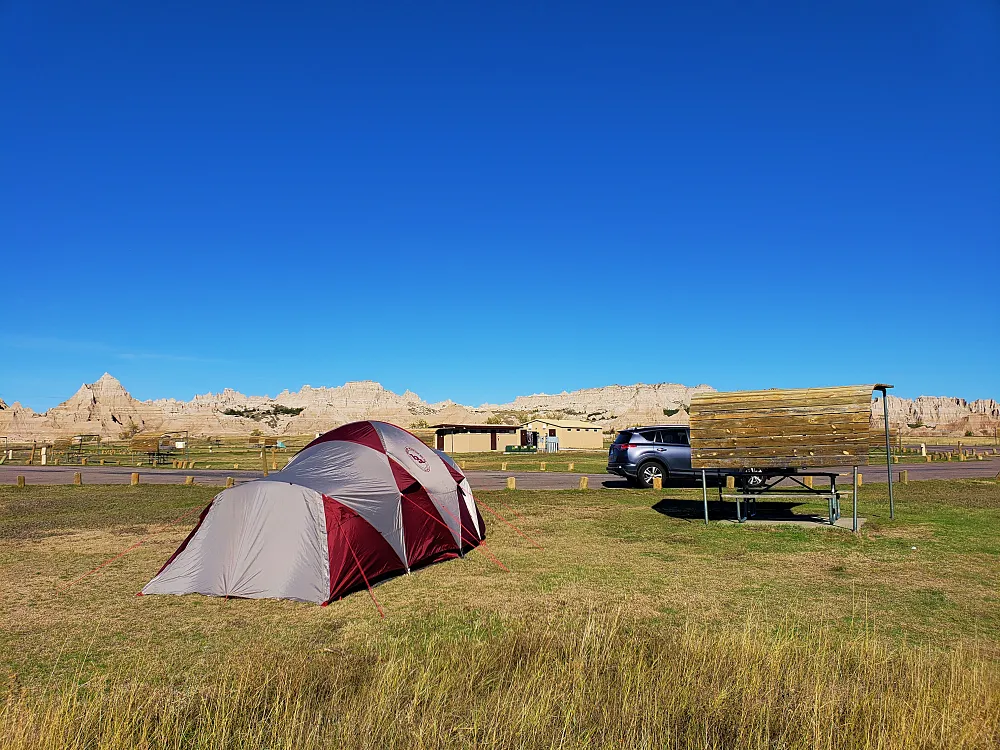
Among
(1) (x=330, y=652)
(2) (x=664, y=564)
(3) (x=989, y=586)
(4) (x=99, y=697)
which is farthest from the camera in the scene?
(2) (x=664, y=564)

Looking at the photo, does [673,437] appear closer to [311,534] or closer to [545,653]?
[311,534]

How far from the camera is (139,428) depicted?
114938 mm

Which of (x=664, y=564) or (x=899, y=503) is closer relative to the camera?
(x=664, y=564)

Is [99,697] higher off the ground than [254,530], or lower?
lower

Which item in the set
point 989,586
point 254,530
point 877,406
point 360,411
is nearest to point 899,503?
point 989,586

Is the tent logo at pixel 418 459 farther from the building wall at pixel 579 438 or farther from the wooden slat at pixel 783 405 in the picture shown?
the building wall at pixel 579 438

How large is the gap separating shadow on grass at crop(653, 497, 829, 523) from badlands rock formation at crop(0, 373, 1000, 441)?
69.8m

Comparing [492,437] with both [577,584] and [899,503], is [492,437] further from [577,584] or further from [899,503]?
[577,584]

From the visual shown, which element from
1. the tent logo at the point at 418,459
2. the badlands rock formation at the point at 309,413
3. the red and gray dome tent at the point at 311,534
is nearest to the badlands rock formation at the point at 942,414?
the badlands rock formation at the point at 309,413

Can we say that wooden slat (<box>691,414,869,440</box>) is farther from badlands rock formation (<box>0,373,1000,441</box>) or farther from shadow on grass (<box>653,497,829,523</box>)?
badlands rock formation (<box>0,373,1000,441</box>)

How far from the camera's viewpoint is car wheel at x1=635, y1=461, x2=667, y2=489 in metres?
22.6

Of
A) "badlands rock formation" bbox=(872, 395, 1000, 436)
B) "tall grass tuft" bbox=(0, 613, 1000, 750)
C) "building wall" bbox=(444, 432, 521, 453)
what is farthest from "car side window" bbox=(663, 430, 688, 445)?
"badlands rock formation" bbox=(872, 395, 1000, 436)

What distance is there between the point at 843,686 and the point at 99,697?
18.6 ft

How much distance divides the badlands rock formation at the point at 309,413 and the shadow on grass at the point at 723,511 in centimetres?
6977
